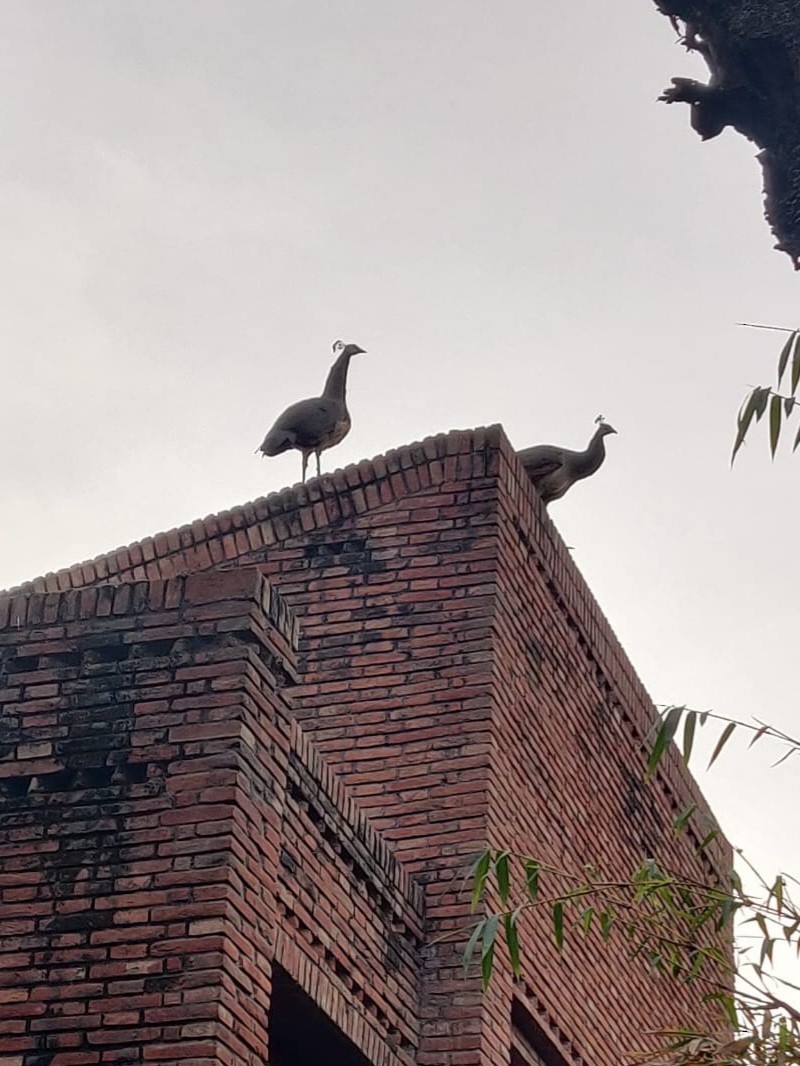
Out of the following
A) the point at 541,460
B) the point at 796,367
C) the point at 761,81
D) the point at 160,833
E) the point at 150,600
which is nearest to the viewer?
the point at 761,81

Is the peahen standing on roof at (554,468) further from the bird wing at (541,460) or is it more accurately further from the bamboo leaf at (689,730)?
the bamboo leaf at (689,730)

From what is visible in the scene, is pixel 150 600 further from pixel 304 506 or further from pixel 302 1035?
pixel 304 506

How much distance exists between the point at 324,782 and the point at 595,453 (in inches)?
176

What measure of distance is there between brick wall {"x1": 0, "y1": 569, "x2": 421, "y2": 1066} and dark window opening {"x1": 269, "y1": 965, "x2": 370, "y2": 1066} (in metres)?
0.09

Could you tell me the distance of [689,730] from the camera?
6.13 metres

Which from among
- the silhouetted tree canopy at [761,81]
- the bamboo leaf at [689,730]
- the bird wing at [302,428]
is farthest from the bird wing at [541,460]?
the silhouetted tree canopy at [761,81]

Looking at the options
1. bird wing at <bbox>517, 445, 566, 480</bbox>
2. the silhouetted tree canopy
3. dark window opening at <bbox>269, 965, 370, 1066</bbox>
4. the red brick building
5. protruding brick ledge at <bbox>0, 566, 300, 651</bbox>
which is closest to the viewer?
the silhouetted tree canopy

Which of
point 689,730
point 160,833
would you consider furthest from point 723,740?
point 160,833

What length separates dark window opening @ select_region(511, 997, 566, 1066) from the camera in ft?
33.0

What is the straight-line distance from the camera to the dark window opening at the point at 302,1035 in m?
8.38

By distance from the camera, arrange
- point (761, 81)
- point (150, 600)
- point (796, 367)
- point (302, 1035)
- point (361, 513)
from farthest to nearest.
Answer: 1. point (361, 513)
2. point (302, 1035)
3. point (150, 600)
4. point (796, 367)
5. point (761, 81)

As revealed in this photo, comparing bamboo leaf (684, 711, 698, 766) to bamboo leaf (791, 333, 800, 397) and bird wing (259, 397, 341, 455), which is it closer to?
bamboo leaf (791, 333, 800, 397)

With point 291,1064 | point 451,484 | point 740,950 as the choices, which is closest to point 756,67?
point 740,950

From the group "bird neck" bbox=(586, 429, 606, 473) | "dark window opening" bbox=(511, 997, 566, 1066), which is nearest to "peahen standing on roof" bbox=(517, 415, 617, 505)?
"bird neck" bbox=(586, 429, 606, 473)
